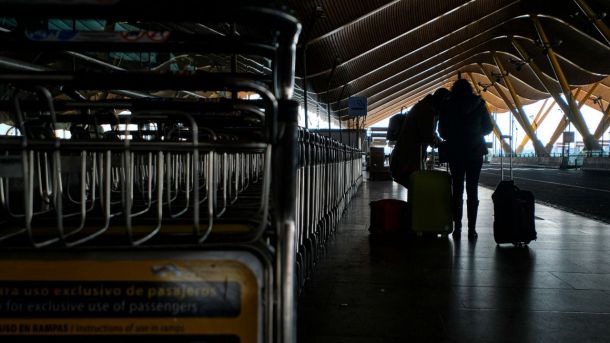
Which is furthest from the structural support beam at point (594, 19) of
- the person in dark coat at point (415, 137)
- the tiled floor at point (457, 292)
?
the tiled floor at point (457, 292)

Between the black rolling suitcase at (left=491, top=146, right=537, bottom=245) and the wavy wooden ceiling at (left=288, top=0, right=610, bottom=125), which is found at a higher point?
the wavy wooden ceiling at (left=288, top=0, right=610, bottom=125)

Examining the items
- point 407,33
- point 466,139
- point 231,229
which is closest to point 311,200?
point 231,229

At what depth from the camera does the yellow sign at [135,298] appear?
158 cm

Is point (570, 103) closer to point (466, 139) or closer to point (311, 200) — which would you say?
point (466, 139)

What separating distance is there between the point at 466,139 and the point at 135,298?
5.26 m

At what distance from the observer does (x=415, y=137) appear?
682 centimetres

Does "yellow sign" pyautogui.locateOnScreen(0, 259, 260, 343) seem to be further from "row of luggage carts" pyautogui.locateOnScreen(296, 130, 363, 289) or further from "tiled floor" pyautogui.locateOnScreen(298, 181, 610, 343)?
"row of luggage carts" pyautogui.locateOnScreen(296, 130, 363, 289)

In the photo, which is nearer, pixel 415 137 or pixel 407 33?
pixel 415 137

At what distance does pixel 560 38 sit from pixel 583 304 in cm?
4635

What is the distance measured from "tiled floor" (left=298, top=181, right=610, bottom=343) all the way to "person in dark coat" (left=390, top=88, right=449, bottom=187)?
119cm

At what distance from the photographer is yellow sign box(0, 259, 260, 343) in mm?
1584

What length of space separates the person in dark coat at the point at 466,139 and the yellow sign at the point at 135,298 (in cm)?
503

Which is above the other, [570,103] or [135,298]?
[570,103]

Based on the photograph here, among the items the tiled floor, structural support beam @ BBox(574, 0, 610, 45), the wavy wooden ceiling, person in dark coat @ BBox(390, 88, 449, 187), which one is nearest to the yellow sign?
the tiled floor
